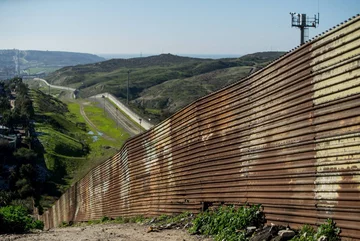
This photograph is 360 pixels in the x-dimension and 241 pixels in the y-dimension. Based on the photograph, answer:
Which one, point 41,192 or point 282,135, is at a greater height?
point 282,135

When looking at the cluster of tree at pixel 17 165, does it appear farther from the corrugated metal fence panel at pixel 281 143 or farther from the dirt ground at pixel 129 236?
the corrugated metal fence panel at pixel 281 143

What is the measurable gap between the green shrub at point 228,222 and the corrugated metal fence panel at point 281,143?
0.20 m

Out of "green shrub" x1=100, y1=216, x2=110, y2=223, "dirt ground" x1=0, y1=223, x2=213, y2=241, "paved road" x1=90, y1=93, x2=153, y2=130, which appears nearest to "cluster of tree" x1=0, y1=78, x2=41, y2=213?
"green shrub" x1=100, y1=216, x2=110, y2=223

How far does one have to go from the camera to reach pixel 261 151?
8.34 metres

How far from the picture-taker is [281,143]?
783cm

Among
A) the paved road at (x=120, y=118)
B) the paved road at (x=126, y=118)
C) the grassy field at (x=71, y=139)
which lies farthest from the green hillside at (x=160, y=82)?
the grassy field at (x=71, y=139)

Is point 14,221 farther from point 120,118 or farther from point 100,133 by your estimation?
point 120,118

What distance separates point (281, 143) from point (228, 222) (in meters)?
1.71

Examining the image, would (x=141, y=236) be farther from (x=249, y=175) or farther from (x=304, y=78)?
(x=304, y=78)

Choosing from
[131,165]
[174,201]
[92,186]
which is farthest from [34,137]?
[174,201]

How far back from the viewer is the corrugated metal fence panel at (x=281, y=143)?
6.46m

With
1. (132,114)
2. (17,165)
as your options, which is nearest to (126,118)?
(132,114)

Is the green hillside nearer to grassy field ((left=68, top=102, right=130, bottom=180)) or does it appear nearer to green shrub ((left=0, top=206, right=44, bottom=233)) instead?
grassy field ((left=68, top=102, right=130, bottom=180))

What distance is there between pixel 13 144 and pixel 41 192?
7.51m
